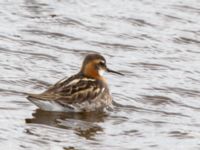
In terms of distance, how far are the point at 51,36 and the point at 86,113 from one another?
11.8ft

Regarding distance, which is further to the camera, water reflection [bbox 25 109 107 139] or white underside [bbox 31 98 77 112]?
white underside [bbox 31 98 77 112]

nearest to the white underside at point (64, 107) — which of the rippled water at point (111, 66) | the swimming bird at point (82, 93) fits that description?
the swimming bird at point (82, 93)

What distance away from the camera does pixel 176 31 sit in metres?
17.9

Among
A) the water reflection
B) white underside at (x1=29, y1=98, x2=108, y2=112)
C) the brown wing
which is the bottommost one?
the water reflection

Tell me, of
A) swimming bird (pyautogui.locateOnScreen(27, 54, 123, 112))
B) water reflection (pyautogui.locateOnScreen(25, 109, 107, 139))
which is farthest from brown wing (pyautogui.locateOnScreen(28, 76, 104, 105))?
water reflection (pyautogui.locateOnScreen(25, 109, 107, 139))

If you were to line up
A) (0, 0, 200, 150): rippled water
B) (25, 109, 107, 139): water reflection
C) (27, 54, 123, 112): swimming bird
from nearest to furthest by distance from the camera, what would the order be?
(0, 0, 200, 150): rippled water → (25, 109, 107, 139): water reflection → (27, 54, 123, 112): swimming bird

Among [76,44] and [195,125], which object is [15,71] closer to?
[76,44]

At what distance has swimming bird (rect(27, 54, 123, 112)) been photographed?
13.0 m

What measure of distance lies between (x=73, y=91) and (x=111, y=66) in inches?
90.1

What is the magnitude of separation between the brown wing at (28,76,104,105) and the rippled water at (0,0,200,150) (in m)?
0.26

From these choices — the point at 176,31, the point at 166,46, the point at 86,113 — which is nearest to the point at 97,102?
the point at 86,113

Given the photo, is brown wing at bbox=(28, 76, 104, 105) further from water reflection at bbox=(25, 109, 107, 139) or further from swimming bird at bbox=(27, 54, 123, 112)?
water reflection at bbox=(25, 109, 107, 139)

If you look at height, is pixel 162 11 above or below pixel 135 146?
above

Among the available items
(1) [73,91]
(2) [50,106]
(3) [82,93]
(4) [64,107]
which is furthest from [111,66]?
(2) [50,106]
